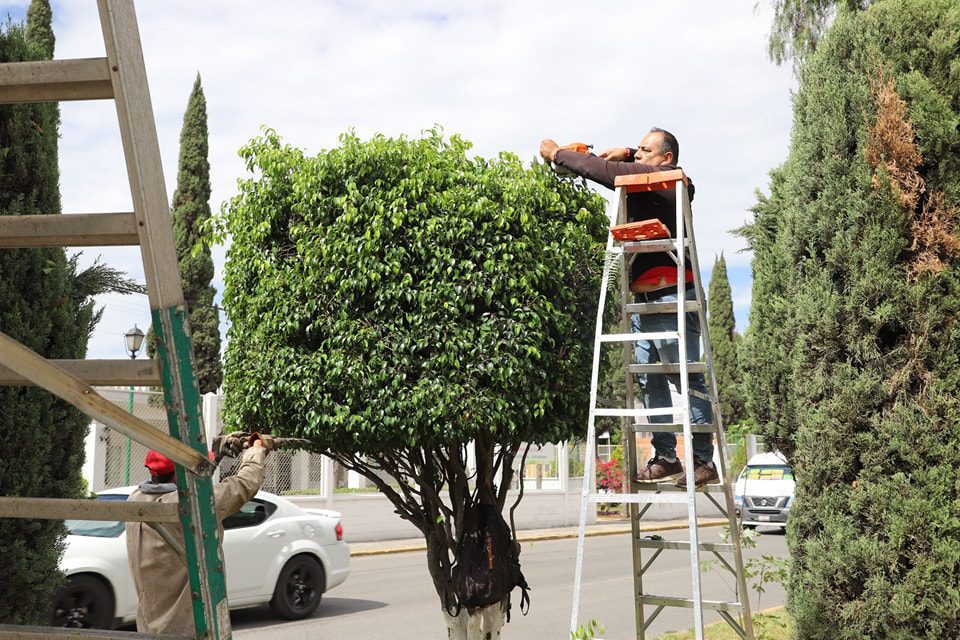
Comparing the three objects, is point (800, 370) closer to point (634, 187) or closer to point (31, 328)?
point (634, 187)

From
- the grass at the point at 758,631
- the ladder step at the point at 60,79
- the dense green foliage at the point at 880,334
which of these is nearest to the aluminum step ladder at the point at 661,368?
the dense green foliage at the point at 880,334

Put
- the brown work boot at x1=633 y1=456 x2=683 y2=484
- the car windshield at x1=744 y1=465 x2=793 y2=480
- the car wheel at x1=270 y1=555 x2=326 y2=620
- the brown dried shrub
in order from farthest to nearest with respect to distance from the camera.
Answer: the car windshield at x1=744 y1=465 x2=793 y2=480 → the car wheel at x1=270 y1=555 x2=326 y2=620 → the brown work boot at x1=633 y1=456 x2=683 y2=484 → the brown dried shrub

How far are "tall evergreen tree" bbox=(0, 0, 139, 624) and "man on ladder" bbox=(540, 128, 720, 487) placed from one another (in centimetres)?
257

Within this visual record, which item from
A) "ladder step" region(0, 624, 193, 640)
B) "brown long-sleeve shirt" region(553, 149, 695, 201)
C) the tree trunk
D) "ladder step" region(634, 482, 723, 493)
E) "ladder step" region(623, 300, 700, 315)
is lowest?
the tree trunk

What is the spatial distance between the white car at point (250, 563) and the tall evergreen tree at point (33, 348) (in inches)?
202

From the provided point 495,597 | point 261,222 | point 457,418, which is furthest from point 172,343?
point 495,597

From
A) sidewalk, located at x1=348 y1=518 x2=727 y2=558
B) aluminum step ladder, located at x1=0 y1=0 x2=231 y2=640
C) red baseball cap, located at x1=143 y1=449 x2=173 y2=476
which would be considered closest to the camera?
aluminum step ladder, located at x1=0 y1=0 x2=231 y2=640

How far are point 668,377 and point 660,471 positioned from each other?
1.73 ft

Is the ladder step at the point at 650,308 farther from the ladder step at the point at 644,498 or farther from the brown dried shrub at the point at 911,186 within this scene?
the brown dried shrub at the point at 911,186

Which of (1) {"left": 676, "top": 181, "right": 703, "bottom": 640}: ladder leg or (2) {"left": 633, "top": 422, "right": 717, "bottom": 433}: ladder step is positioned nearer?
(1) {"left": 676, "top": 181, "right": 703, "bottom": 640}: ladder leg

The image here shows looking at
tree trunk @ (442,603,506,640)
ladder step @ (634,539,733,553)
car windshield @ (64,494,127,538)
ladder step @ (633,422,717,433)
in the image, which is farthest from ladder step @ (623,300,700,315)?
car windshield @ (64,494,127,538)

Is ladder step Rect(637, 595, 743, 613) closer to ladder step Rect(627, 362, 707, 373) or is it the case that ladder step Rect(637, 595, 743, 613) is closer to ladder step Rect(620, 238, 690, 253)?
ladder step Rect(627, 362, 707, 373)

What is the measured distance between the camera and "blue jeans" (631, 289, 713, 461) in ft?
16.3

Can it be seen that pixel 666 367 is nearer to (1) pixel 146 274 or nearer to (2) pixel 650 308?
(2) pixel 650 308
